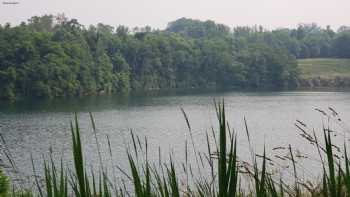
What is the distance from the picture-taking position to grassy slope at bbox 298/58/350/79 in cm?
12450

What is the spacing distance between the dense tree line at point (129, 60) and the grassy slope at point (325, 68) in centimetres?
456

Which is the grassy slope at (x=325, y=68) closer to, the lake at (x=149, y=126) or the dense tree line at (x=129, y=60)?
the dense tree line at (x=129, y=60)

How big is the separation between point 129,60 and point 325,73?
44.3 m

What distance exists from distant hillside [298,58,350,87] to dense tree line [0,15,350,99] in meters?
3.75

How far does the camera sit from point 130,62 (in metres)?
120

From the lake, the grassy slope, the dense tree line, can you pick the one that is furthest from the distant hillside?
the lake

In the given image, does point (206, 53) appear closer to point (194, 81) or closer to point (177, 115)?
point (194, 81)

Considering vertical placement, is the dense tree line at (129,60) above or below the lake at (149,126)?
above

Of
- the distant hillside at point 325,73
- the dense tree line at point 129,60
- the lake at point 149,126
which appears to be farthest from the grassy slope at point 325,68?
the lake at point 149,126

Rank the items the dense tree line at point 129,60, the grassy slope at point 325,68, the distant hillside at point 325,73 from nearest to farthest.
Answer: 1. the dense tree line at point 129,60
2. the distant hillside at point 325,73
3. the grassy slope at point 325,68

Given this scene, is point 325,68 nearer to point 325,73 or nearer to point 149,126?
point 325,73

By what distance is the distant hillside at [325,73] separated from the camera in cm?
12238

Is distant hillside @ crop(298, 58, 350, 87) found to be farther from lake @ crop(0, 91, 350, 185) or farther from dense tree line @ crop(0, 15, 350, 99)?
lake @ crop(0, 91, 350, 185)

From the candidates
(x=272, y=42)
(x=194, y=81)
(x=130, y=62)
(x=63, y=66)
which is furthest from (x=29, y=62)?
(x=272, y=42)
